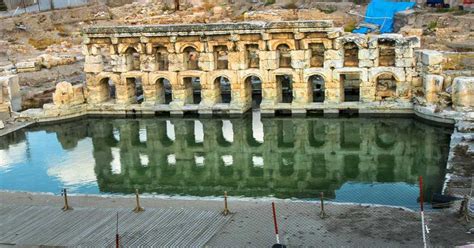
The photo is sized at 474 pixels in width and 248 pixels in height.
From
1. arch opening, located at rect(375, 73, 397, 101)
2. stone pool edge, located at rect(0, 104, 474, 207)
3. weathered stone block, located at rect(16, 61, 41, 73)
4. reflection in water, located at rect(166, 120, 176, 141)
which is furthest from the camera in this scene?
weathered stone block, located at rect(16, 61, 41, 73)

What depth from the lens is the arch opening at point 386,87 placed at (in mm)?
29766

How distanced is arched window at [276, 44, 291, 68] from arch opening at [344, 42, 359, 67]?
3.00 m

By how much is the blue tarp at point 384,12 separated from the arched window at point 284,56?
36.8 feet

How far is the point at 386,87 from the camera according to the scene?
31.0 meters

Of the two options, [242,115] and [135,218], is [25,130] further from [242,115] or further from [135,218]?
[135,218]

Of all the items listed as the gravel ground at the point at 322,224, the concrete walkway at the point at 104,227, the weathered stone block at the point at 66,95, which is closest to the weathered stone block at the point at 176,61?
the weathered stone block at the point at 66,95

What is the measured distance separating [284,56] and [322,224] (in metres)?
18.8

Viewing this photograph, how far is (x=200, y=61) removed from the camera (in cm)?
3112

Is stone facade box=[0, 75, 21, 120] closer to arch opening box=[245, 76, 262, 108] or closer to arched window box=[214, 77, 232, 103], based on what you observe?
arched window box=[214, 77, 232, 103]

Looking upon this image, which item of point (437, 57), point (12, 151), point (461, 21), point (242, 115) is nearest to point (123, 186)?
point (12, 151)

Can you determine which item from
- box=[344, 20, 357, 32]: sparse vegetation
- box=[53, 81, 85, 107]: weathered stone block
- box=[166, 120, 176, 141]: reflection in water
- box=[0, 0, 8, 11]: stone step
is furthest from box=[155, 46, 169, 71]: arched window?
box=[0, 0, 8, 11]: stone step

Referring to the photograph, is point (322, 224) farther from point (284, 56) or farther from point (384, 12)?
point (384, 12)

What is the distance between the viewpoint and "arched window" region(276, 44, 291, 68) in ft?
102

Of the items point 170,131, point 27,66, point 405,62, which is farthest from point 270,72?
point 27,66
